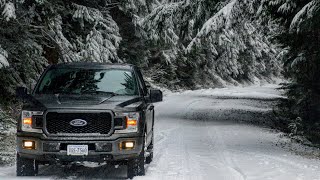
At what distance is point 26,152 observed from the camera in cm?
768

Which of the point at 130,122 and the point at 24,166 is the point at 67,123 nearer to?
the point at 130,122

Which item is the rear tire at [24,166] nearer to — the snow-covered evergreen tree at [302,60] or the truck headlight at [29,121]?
the truck headlight at [29,121]

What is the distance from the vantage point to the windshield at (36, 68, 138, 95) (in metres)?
8.79

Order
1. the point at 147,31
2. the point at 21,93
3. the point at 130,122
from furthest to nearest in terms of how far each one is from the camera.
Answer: the point at 147,31 < the point at 21,93 < the point at 130,122

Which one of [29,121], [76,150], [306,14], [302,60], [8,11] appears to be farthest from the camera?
[302,60]

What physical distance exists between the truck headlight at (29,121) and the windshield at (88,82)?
1.02 meters

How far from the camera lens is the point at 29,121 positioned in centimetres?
770

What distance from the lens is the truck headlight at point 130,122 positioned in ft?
25.4

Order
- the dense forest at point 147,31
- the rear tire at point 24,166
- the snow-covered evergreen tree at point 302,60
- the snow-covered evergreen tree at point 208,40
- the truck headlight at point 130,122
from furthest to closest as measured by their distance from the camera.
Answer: the snow-covered evergreen tree at point 208,40 → the dense forest at point 147,31 → the snow-covered evergreen tree at point 302,60 → the rear tire at point 24,166 → the truck headlight at point 130,122

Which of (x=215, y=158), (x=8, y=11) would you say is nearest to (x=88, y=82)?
(x=215, y=158)

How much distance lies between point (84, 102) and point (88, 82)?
119cm

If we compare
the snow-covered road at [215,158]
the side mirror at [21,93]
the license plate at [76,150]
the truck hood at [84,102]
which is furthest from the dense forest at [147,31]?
the license plate at [76,150]

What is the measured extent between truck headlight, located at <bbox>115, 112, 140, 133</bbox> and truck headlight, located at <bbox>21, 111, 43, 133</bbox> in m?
1.22

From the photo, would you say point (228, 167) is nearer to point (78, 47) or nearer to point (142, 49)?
point (78, 47)
